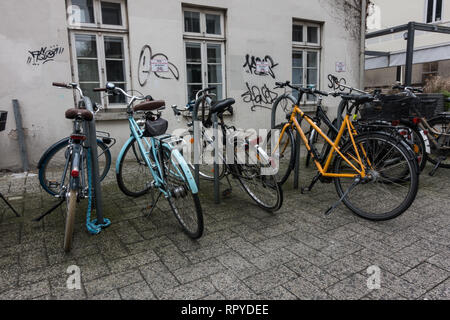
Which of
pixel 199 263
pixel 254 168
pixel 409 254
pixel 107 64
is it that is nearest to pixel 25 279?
pixel 199 263

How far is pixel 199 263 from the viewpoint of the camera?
254 cm

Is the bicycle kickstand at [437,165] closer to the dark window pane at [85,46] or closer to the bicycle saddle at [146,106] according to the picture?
the bicycle saddle at [146,106]

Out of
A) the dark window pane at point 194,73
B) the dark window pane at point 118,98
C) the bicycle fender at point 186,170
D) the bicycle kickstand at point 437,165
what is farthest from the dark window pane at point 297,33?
the bicycle fender at point 186,170

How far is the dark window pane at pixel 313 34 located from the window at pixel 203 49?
2626 millimetres

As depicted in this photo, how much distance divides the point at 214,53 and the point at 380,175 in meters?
4.96

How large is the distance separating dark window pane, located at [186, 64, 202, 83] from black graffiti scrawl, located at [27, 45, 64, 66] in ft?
7.86

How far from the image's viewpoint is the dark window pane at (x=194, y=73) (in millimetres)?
7019

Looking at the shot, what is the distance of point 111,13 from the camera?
242 inches

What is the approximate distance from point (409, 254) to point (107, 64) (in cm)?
572

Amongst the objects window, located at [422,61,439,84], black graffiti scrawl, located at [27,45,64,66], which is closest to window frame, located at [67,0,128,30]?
black graffiti scrawl, located at [27,45,64,66]

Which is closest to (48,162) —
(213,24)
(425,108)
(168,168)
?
(168,168)

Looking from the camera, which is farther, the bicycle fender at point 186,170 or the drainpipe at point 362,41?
the drainpipe at point 362,41

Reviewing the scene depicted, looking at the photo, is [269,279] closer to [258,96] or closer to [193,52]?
[193,52]

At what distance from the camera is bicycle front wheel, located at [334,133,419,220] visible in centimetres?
303
